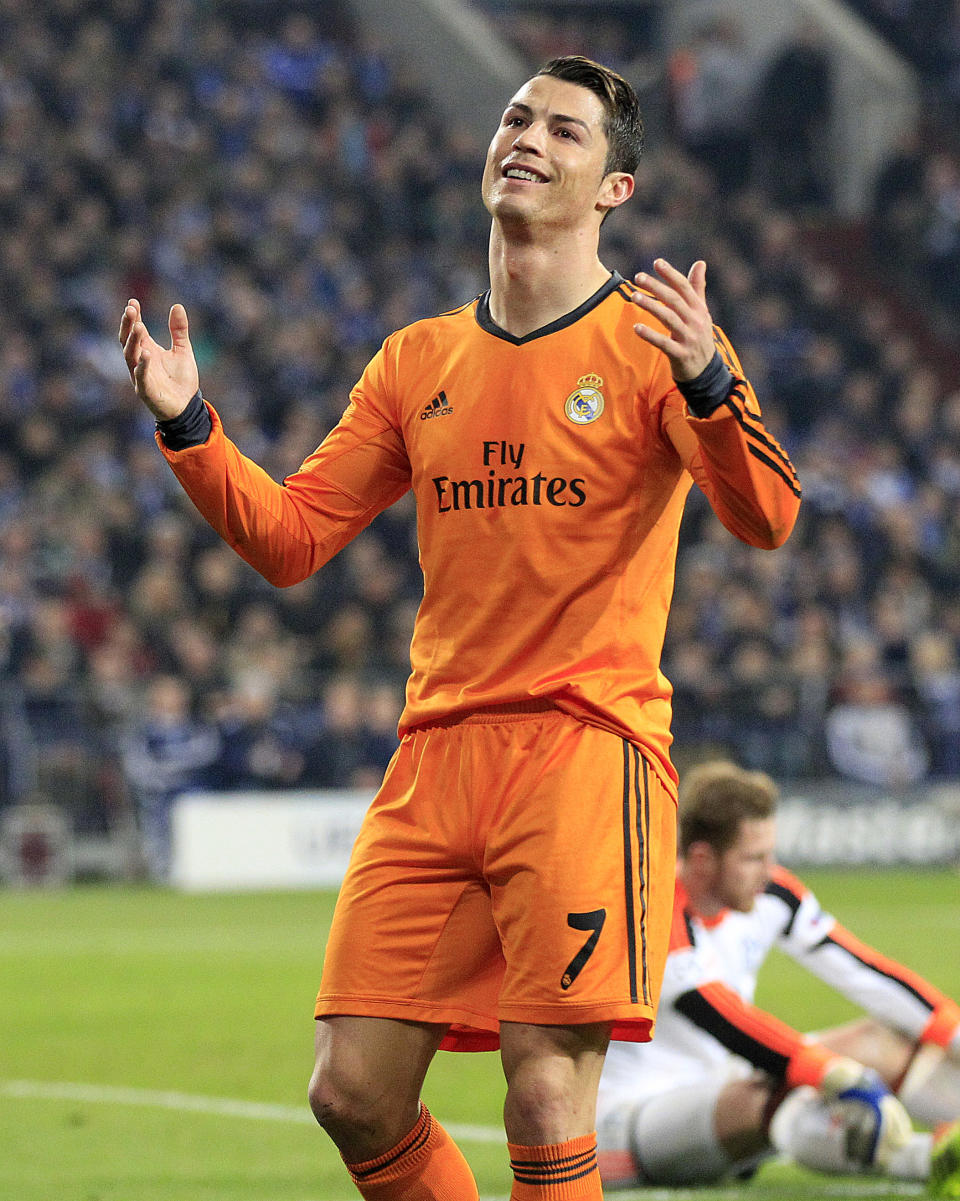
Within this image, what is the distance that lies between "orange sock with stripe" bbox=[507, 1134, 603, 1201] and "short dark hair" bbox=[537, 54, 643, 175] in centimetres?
182

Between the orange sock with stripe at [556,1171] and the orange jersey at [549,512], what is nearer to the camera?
the orange sock with stripe at [556,1171]

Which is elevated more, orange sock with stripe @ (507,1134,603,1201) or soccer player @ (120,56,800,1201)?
soccer player @ (120,56,800,1201)

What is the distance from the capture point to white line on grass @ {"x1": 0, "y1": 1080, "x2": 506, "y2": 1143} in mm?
6992

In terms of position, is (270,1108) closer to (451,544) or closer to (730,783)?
(730,783)

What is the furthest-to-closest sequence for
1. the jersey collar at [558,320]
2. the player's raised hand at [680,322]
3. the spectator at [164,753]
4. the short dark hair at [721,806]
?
1. the spectator at [164,753]
2. the short dark hair at [721,806]
3. the jersey collar at [558,320]
4. the player's raised hand at [680,322]

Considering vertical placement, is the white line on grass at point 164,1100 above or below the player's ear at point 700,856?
below

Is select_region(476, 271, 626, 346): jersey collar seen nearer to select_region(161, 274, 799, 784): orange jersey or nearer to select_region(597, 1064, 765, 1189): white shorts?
select_region(161, 274, 799, 784): orange jersey

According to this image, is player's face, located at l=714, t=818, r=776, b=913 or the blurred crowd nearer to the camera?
player's face, located at l=714, t=818, r=776, b=913

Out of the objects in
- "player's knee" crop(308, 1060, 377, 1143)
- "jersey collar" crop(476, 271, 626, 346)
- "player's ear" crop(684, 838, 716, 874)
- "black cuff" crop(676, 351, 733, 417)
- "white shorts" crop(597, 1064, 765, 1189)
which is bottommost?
"white shorts" crop(597, 1064, 765, 1189)

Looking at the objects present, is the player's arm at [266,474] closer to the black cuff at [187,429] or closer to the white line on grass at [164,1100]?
the black cuff at [187,429]

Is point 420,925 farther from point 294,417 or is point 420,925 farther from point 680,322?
point 294,417

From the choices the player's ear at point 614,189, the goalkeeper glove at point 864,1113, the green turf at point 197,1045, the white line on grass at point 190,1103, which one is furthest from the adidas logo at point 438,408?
the white line on grass at point 190,1103

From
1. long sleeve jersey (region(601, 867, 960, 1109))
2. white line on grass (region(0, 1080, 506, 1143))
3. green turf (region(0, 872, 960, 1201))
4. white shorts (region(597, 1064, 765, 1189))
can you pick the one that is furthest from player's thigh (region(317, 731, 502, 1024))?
white line on grass (region(0, 1080, 506, 1143))

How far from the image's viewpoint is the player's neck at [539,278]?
389 centimetres
